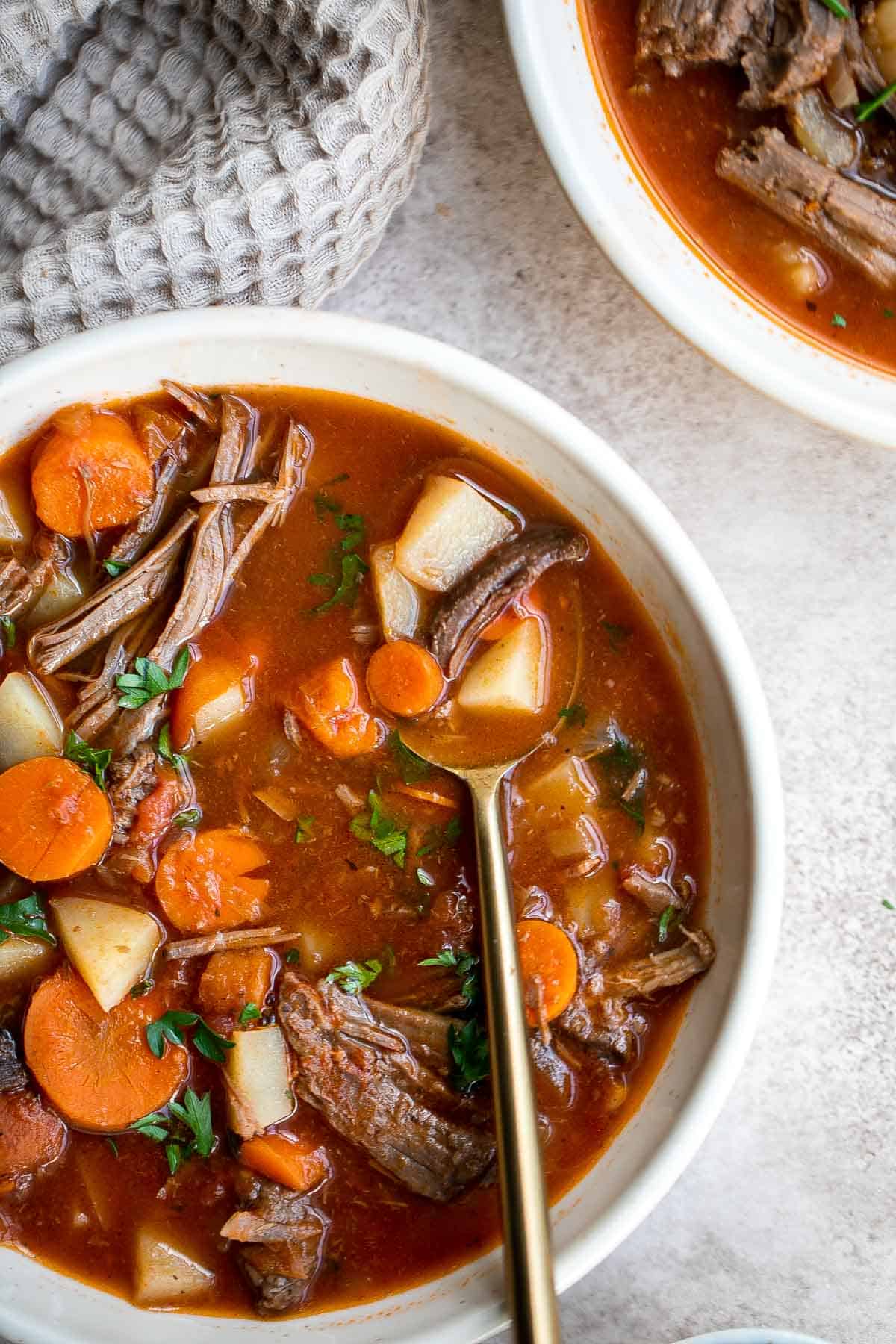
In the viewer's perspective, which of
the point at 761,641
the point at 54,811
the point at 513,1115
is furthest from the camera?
the point at 761,641

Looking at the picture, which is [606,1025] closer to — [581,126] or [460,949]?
[460,949]

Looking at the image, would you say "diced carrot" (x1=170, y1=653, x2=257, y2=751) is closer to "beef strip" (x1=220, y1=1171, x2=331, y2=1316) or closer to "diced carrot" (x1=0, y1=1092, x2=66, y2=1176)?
"diced carrot" (x1=0, y1=1092, x2=66, y2=1176)

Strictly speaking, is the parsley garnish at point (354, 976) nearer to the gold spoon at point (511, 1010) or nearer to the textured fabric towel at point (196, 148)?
the gold spoon at point (511, 1010)

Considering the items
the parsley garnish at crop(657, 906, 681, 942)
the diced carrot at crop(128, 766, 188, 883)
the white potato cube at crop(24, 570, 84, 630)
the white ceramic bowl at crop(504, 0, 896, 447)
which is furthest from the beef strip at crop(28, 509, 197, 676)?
the parsley garnish at crop(657, 906, 681, 942)

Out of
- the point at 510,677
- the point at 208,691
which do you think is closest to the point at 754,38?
the point at 510,677

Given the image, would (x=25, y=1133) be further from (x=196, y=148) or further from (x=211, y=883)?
(x=196, y=148)

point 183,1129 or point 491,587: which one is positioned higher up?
point 491,587

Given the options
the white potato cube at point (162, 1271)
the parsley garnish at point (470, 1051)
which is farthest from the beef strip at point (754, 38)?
the white potato cube at point (162, 1271)
